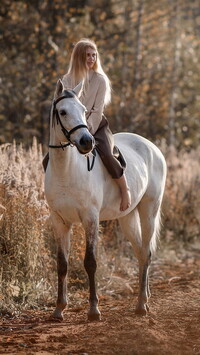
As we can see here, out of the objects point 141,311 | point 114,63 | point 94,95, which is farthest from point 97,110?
point 114,63

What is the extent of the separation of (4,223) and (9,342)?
1.91 metres

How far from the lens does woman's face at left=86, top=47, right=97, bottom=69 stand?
5.71 metres

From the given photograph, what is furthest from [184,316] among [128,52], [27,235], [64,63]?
[128,52]

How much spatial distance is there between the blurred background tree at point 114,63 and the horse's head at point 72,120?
6.51m

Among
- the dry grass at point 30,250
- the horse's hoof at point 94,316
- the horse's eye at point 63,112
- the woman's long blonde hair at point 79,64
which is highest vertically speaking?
the woman's long blonde hair at point 79,64

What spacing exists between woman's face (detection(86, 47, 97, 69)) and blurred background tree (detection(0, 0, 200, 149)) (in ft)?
19.3

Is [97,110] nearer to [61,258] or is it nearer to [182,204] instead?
[61,258]

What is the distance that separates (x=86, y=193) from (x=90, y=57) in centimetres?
139

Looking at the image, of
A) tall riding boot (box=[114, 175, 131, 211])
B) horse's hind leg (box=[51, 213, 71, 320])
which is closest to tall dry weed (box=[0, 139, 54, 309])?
horse's hind leg (box=[51, 213, 71, 320])

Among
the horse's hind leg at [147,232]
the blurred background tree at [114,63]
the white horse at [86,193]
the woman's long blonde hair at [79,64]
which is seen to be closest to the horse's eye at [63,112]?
the white horse at [86,193]

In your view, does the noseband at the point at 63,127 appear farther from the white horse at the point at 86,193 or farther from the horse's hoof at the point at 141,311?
the horse's hoof at the point at 141,311

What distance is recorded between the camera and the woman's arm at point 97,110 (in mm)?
5652

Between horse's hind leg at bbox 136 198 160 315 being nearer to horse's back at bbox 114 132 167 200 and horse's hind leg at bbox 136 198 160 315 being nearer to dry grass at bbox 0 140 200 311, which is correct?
horse's back at bbox 114 132 167 200

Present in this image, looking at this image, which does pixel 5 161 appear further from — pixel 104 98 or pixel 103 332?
pixel 103 332
